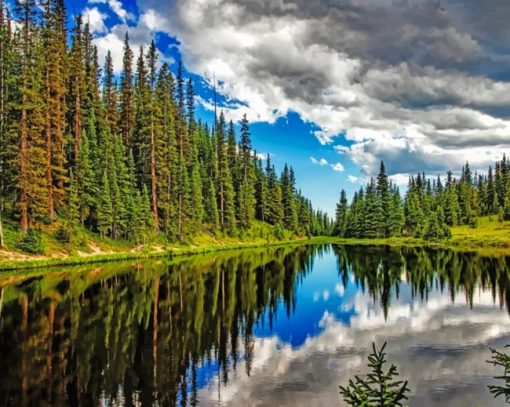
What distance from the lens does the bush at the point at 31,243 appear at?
139ft

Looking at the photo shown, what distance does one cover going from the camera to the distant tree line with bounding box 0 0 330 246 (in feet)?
155

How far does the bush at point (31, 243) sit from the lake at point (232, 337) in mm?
5775

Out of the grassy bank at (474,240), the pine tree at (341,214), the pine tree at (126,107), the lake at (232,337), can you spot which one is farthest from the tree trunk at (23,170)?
the pine tree at (341,214)

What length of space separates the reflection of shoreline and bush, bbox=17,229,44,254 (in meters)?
31.0

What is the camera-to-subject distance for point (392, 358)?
58.3 ft

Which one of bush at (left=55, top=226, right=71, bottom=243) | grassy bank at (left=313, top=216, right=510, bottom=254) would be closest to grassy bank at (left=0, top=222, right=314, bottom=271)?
bush at (left=55, top=226, right=71, bottom=243)

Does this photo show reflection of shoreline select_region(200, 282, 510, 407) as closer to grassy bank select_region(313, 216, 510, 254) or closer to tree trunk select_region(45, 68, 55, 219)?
tree trunk select_region(45, 68, 55, 219)

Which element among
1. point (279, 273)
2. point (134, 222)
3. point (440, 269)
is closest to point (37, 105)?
point (134, 222)

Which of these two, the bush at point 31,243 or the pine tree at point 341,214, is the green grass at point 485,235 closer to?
the pine tree at point 341,214

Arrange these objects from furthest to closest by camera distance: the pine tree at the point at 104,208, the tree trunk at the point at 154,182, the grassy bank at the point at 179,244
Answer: the tree trunk at the point at 154,182 → the pine tree at the point at 104,208 → the grassy bank at the point at 179,244

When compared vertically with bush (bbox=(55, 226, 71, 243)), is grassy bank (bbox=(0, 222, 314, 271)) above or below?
below

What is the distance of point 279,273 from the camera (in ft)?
149

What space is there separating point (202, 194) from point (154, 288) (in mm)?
54020

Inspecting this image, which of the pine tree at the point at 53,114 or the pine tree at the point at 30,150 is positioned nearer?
the pine tree at the point at 30,150
